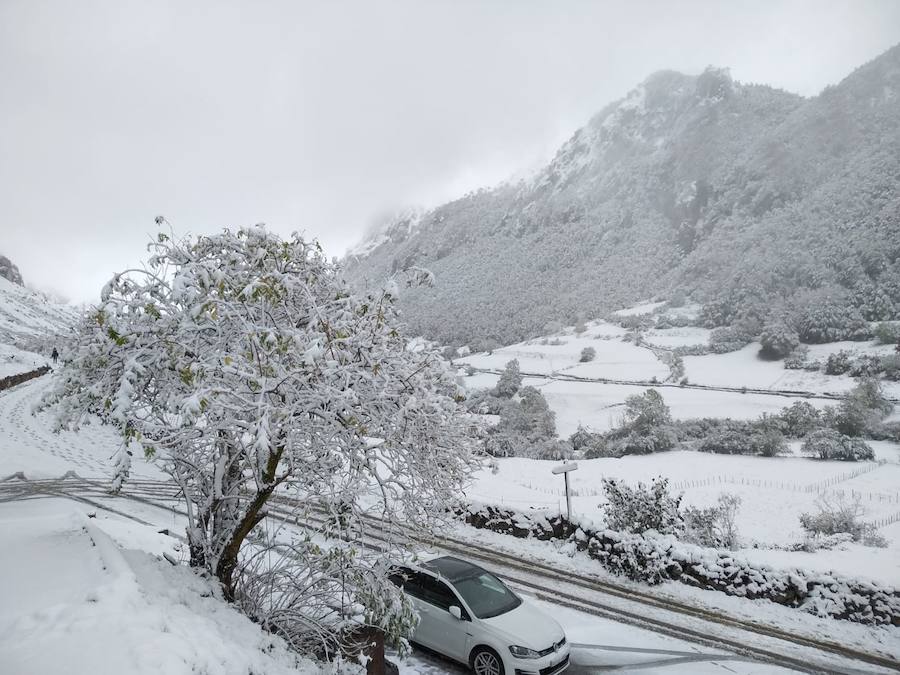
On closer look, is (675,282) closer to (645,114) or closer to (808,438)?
(808,438)

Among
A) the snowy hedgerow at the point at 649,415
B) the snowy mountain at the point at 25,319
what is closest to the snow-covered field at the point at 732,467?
the snowy hedgerow at the point at 649,415

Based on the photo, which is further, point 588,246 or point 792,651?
point 588,246

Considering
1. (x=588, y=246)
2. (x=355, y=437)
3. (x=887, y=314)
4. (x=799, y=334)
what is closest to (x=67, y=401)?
(x=355, y=437)

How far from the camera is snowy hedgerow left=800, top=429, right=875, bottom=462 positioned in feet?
72.0

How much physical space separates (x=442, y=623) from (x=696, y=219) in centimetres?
9392

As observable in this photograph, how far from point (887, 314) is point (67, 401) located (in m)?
55.2

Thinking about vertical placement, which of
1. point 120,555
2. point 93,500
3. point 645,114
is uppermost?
point 645,114

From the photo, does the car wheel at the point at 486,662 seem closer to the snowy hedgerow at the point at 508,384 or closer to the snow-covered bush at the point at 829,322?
the snowy hedgerow at the point at 508,384

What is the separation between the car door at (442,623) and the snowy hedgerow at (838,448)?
22250 mm

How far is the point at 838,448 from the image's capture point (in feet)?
72.9

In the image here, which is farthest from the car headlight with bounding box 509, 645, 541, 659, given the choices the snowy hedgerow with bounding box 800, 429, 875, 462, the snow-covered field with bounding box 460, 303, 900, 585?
the snowy hedgerow with bounding box 800, 429, 875, 462

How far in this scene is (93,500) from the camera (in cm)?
1578

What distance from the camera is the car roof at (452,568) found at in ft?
27.7

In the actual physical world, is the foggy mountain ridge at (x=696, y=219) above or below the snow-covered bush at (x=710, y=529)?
above
